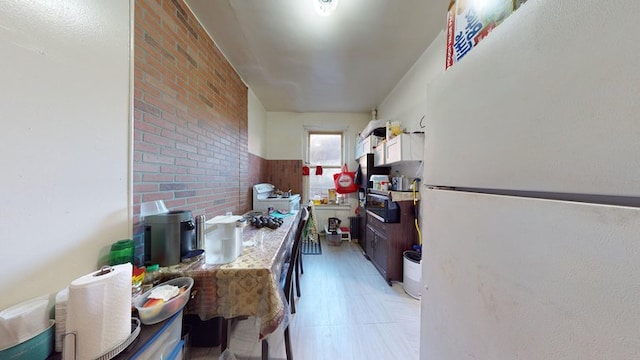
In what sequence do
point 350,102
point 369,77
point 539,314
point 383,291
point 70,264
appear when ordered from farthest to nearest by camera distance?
1. point 350,102
2. point 369,77
3. point 383,291
4. point 70,264
5. point 539,314

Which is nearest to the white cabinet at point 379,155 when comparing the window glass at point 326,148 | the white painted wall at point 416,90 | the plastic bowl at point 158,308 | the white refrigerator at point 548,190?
the white painted wall at point 416,90

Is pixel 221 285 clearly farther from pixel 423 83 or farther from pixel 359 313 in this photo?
pixel 423 83

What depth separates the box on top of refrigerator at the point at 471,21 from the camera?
0.61 m

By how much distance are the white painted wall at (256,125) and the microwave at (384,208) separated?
7.10 ft

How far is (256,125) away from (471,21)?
340cm

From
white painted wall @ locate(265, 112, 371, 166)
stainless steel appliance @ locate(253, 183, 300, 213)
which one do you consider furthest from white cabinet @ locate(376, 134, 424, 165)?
white painted wall @ locate(265, 112, 371, 166)

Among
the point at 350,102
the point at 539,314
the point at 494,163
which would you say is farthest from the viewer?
the point at 350,102

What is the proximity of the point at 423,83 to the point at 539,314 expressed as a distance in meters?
2.53

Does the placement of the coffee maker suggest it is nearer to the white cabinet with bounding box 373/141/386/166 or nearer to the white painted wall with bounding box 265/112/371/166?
the white cabinet with bounding box 373/141/386/166

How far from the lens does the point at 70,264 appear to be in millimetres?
877

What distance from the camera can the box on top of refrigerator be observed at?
614 mm

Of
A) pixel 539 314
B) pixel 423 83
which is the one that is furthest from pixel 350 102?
pixel 539 314

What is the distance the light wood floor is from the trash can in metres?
0.08

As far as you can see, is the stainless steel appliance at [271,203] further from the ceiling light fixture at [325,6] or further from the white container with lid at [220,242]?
the ceiling light fixture at [325,6]
